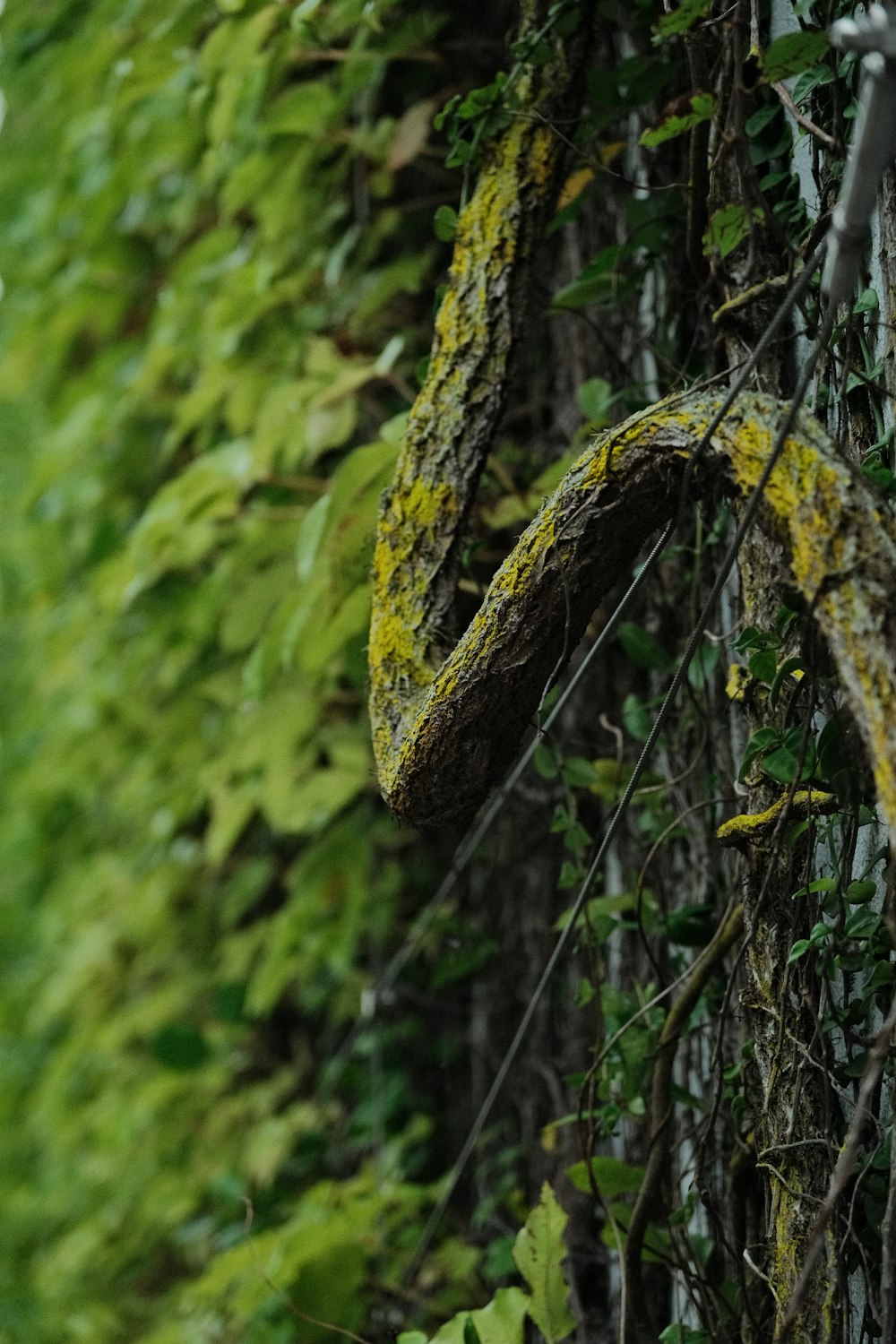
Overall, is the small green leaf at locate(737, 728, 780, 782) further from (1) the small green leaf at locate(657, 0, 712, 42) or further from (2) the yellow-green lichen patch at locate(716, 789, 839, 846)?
(1) the small green leaf at locate(657, 0, 712, 42)

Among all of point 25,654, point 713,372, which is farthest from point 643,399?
point 25,654

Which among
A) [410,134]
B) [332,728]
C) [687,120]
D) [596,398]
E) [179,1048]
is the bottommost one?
[179,1048]

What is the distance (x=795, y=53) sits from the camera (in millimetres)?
768

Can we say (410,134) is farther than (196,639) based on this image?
No

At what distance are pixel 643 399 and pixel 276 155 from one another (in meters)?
0.70

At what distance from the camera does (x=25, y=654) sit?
3045 millimetres

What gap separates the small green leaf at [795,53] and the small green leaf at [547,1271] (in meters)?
0.73

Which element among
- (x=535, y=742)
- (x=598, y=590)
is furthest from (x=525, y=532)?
(x=535, y=742)

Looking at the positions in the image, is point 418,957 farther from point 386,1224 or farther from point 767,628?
point 767,628

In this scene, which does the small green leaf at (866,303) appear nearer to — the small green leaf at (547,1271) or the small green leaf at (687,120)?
the small green leaf at (687,120)

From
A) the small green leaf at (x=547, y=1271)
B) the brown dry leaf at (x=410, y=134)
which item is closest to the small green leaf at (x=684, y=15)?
the brown dry leaf at (x=410, y=134)

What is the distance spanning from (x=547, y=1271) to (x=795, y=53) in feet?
2.63

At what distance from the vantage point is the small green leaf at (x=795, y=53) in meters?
0.76

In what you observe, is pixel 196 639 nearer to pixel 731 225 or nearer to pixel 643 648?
pixel 643 648
